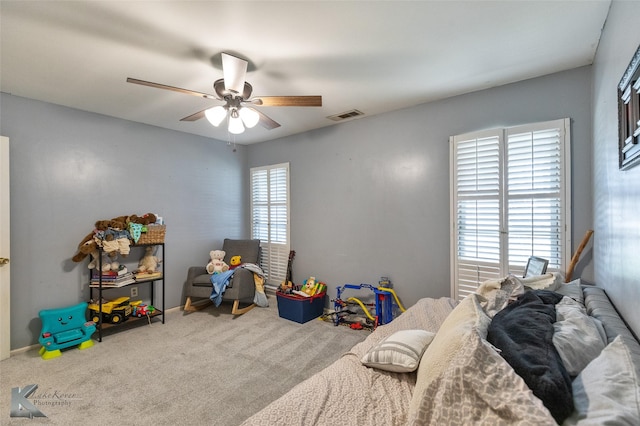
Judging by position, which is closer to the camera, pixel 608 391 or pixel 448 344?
pixel 608 391

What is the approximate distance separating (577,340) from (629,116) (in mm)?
959

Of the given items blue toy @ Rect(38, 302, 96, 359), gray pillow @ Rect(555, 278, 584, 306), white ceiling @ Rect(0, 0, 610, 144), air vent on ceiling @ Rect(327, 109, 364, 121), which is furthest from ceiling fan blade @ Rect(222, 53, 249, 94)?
blue toy @ Rect(38, 302, 96, 359)

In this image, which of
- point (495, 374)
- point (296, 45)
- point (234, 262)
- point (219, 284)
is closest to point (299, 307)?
point (219, 284)

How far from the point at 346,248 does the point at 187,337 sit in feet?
6.94

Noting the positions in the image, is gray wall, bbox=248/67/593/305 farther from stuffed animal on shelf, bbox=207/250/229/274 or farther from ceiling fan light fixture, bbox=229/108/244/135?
ceiling fan light fixture, bbox=229/108/244/135

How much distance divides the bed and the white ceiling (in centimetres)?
168

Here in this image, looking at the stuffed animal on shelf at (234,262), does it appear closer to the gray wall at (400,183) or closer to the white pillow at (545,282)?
the gray wall at (400,183)

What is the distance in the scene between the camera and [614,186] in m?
1.55

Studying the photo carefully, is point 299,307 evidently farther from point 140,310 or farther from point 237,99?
point 237,99

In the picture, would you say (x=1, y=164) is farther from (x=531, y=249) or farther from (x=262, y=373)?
(x=531, y=249)

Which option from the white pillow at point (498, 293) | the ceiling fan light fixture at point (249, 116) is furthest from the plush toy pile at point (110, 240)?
the white pillow at point (498, 293)

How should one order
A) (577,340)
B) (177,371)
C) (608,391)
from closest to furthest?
Result: (608,391) → (577,340) → (177,371)

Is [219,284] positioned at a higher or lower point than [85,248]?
lower

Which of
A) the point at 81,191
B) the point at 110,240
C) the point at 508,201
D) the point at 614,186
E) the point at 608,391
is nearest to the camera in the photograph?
the point at 608,391
